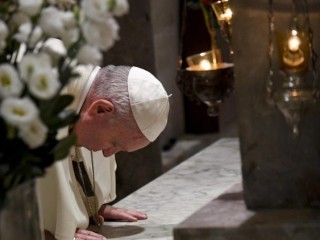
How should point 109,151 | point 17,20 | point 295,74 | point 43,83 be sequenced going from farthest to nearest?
point 109,151
point 295,74
point 17,20
point 43,83

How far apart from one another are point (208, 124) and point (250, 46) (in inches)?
165

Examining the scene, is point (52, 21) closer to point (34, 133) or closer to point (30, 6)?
point (30, 6)

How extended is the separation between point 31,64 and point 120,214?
144 centimetres

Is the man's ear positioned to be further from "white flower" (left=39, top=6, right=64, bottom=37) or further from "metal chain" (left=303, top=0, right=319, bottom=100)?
"white flower" (left=39, top=6, right=64, bottom=37)

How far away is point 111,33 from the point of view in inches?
58.9

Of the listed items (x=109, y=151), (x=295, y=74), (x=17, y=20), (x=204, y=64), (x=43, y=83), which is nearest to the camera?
(x=43, y=83)

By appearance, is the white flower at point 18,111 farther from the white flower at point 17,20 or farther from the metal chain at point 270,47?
the metal chain at point 270,47

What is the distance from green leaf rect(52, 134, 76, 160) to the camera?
1557mm

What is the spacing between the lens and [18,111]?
1.42 m

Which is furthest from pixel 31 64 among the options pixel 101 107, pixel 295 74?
pixel 101 107

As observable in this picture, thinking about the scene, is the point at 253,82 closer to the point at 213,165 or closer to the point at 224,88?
the point at 224,88

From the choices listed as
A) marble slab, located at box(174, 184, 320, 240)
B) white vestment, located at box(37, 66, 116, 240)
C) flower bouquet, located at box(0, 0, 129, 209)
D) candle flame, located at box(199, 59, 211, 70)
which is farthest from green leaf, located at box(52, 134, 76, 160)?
candle flame, located at box(199, 59, 211, 70)

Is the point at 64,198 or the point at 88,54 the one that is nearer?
the point at 88,54

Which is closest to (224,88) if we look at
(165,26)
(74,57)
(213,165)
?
(213,165)
